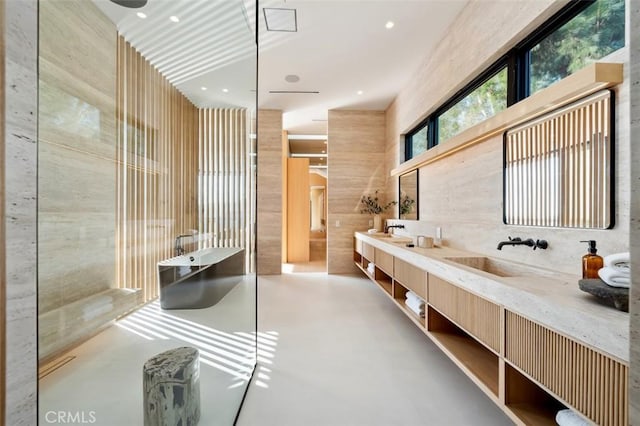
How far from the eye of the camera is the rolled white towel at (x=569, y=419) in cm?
108

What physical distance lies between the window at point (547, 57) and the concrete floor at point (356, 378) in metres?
2.24

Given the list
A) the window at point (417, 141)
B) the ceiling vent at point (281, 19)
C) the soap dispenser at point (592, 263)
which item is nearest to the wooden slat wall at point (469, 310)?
the soap dispenser at point (592, 263)

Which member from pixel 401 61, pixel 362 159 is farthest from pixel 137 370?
pixel 362 159

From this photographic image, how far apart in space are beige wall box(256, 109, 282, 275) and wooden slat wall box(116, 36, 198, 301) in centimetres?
382

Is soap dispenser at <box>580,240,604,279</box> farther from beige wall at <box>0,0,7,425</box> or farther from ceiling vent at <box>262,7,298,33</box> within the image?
ceiling vent at <box>262,7,298,33</box>

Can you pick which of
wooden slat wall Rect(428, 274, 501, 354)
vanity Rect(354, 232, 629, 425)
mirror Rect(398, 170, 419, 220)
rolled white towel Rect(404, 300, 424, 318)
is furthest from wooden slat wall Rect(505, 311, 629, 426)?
mirror Rect(398, 170, 419, 220)

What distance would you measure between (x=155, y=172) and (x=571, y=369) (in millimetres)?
2121

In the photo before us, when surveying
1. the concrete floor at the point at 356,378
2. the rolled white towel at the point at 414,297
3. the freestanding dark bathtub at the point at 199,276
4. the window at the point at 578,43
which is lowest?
the concrete floor at the point at 356,378

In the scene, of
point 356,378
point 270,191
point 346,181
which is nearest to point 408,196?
point 346,181

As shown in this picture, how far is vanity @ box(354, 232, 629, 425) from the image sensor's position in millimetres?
914

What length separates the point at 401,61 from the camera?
369cm

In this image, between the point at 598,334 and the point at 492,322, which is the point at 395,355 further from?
the point at 598,334

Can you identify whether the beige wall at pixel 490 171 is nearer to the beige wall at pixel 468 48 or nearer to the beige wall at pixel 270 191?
the beige wall at pixel 468 48

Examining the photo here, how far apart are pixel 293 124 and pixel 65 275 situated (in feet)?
18.7
